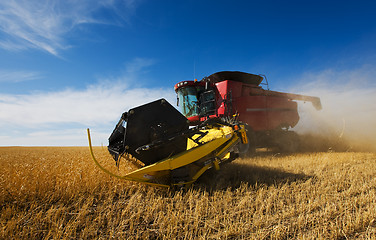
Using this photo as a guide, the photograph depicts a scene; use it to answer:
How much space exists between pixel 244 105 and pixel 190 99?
76.9 inches

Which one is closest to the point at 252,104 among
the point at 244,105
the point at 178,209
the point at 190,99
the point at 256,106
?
the point at 256,106

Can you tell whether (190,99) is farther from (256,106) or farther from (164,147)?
(164,147)

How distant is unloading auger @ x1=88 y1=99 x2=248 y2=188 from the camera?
2.53 meters

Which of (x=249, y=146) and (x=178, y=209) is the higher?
(x=249, y=146)

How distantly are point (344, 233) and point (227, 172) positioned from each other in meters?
2.25

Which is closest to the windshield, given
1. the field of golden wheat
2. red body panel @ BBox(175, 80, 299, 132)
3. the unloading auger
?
red body panel @ BBox(175, 80, 299, 132)

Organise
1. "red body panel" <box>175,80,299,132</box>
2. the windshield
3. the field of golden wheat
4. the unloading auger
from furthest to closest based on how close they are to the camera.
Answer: the windshield < "red body panel" <box>175,80,299,132</box> < the unloading auger < the field of golden wheat

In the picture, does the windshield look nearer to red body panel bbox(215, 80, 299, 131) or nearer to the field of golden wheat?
red body panel bbox(215, 80, 299, 131)

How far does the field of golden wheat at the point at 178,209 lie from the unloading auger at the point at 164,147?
254mm

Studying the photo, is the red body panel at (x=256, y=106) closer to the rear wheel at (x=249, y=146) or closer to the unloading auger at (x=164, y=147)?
the rear wheel at (x=249, y=146)

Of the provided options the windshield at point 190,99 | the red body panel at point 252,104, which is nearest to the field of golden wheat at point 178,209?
the red body panel at point 252,104

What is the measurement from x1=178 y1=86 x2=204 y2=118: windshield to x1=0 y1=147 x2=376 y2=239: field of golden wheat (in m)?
3.88

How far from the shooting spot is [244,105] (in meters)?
6.41

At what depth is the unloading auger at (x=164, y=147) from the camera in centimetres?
253
